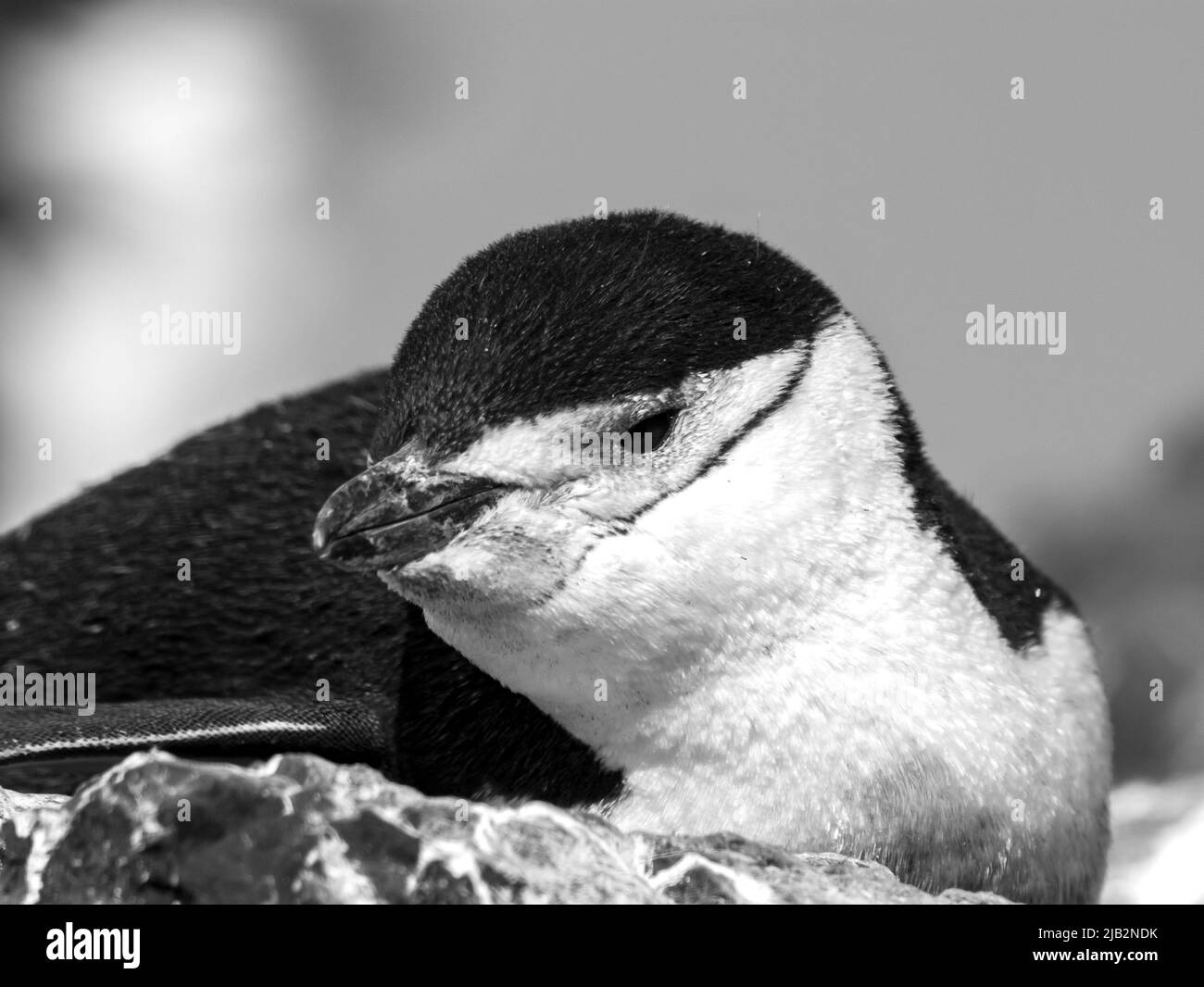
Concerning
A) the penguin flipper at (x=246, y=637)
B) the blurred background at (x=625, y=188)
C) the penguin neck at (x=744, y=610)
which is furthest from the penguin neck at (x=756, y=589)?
the blurred background at (x=625, y=188)

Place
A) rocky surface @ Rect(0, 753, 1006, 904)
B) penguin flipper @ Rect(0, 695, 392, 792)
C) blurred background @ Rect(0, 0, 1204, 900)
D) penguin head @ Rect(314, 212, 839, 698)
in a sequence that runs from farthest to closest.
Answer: blurred background @ Rect(0, 0, 1204, 900)
penguin flipper @ Rect(0, 695, 392, 792)
penguin head @ Rect(314, 212, 839, 698)
rocky surface @ Rect(0, 753, 1006, 904)

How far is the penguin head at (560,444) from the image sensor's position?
2463mm

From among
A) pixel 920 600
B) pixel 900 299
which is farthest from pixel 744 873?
pixel 900 299

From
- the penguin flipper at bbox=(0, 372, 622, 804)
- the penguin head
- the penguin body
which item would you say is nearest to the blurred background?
the penguin flipper at bbox=(0, 372, 622, 804)

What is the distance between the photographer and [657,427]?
8.41ft

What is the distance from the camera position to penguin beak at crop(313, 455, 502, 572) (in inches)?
97.8

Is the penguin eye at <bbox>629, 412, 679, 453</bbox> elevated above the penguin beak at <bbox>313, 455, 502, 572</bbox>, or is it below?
above

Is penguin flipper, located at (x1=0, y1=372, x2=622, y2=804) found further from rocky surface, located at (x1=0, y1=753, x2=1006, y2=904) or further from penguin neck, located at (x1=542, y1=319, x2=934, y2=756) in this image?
rocky surface, located at (x1=0, y1=753, x2=1006, y2=904)

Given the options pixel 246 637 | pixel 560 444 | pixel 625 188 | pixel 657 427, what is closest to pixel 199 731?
pixel 246 637

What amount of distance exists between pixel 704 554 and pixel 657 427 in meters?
0.23

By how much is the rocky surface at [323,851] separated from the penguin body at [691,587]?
0.42m

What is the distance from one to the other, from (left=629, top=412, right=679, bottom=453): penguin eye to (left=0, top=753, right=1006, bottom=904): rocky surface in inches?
25.4
